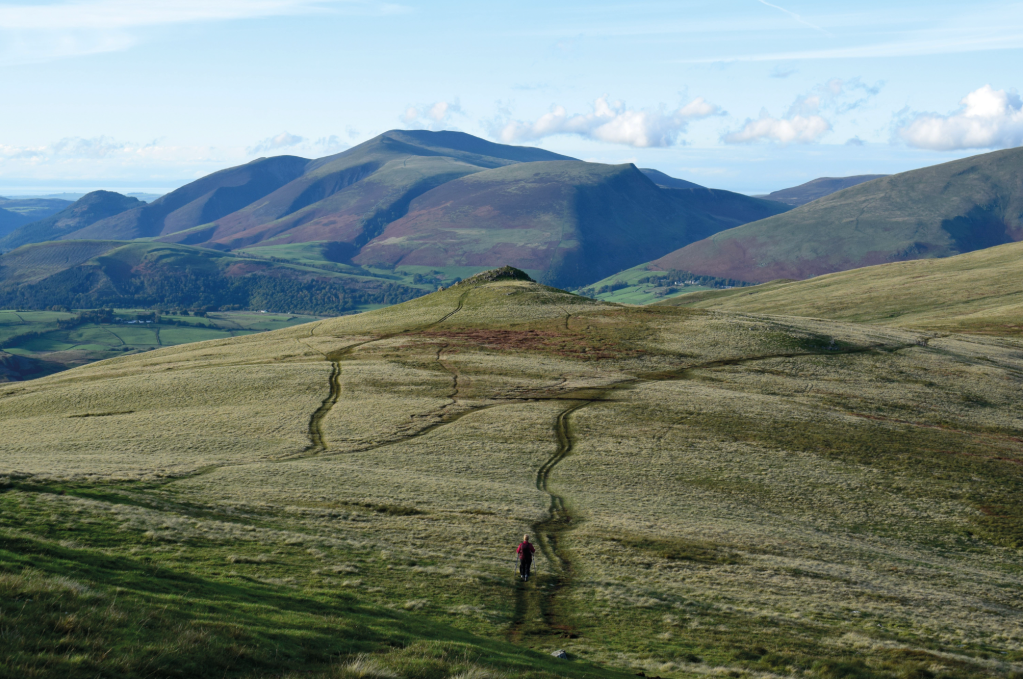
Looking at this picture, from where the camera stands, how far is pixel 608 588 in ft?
106

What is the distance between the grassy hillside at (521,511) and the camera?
21969mm

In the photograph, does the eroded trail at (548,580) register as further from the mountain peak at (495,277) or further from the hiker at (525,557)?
the mountain peak at (495,277)

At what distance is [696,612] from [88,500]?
28991 millimetres

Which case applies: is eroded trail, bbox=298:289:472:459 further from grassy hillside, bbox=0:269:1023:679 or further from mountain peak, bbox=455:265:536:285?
mountain peak, bbox=455:265:536:285

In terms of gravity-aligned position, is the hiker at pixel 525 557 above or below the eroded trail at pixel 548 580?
above

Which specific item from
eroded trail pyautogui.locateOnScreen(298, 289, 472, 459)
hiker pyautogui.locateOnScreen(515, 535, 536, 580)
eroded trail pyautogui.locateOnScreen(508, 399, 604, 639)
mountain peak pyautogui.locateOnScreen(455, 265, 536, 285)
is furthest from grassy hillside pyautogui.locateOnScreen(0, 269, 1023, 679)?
mountain peak pyautogui.locateOnScreen(455, 265, 536, 285)

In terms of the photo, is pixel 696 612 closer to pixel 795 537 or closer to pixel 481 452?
pixel 795 537

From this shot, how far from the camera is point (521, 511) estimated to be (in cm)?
4238

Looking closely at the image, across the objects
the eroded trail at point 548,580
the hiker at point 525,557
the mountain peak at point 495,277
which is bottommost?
the eroded trail at point 548,580

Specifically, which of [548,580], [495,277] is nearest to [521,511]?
[548,580]

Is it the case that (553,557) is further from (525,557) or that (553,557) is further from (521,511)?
(521,511)

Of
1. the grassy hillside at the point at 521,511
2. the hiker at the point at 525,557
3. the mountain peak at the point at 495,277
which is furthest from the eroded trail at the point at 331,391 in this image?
the hiker at the point at 525,557

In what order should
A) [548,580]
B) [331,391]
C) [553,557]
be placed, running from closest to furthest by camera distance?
[548,580], [553,557], [331,391]

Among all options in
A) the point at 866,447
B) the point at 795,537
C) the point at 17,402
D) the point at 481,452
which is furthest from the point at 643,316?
the point at 17,402
